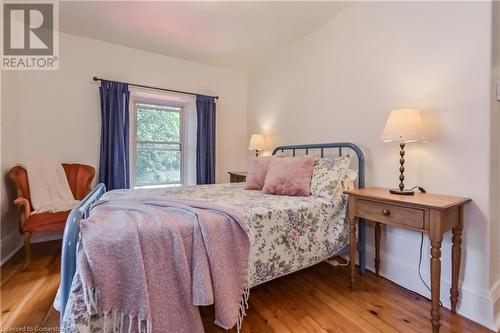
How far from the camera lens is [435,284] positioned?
139 centimetres

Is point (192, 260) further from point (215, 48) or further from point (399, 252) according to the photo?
point (215, 48)

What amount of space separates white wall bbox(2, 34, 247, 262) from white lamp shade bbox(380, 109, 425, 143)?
2844mm

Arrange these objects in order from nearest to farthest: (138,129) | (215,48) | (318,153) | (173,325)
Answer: (173,325) < (318,153) < (215,48) < (138,129)

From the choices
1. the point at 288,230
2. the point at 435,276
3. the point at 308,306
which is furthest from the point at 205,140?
the point at 435,276

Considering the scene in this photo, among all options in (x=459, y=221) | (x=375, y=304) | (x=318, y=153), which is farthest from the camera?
(x=318, y=153)

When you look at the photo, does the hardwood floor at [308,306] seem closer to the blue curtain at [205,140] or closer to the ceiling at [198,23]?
the blue curtain at [205,140]

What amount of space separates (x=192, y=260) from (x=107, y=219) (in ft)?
1.55

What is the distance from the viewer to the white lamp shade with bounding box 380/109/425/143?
165cm

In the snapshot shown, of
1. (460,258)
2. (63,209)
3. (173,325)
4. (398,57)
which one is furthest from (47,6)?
(460,258)

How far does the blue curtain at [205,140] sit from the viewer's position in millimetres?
3650

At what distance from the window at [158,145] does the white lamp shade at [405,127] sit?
2972 millimetres

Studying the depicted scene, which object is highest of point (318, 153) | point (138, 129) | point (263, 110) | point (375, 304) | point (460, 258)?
point (263, 110)

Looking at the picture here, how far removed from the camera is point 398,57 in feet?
6.51

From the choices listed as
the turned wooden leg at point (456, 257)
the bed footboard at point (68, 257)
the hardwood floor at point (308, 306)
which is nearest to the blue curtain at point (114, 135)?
the hardwood floor at point (308, 306)
